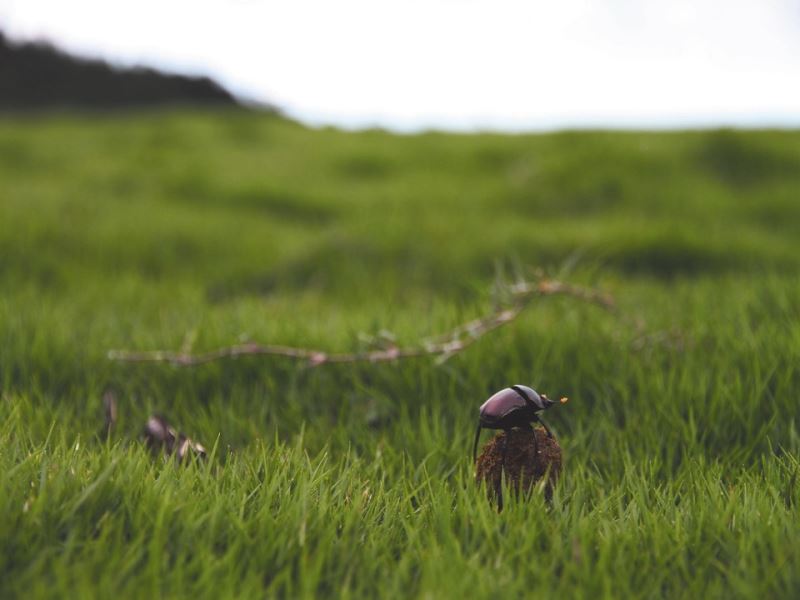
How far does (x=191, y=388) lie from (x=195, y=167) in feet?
17.8

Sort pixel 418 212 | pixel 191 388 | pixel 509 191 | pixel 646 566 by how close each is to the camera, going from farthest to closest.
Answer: pixel 509 191, pixel 418 212, pixel 191 388, pixel 646 566

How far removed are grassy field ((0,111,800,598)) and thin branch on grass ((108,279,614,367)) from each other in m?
0.05

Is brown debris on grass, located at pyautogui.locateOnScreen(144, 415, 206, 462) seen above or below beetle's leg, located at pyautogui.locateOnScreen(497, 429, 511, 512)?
below

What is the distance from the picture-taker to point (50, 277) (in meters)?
4.46

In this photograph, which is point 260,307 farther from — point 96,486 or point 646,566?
point 646,566

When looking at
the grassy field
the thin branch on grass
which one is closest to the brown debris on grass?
the grassy field

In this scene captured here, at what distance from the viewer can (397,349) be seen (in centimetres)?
254

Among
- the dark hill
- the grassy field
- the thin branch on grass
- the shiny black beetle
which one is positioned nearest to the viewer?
the grassy field

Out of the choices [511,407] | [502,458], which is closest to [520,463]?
[502,458]

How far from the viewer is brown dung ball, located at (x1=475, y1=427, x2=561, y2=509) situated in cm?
164

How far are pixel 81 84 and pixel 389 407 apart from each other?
12.2m

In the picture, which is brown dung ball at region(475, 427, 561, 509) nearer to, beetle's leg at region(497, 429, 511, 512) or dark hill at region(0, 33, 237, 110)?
beetle's leg at region(497, 429, 511, 512)

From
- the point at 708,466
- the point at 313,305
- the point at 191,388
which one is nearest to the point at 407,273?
the point at 313,305

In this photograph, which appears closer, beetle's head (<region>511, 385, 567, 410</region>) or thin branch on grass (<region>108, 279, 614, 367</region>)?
beetle's head (<region>511, 385, 567, 410</region>)
